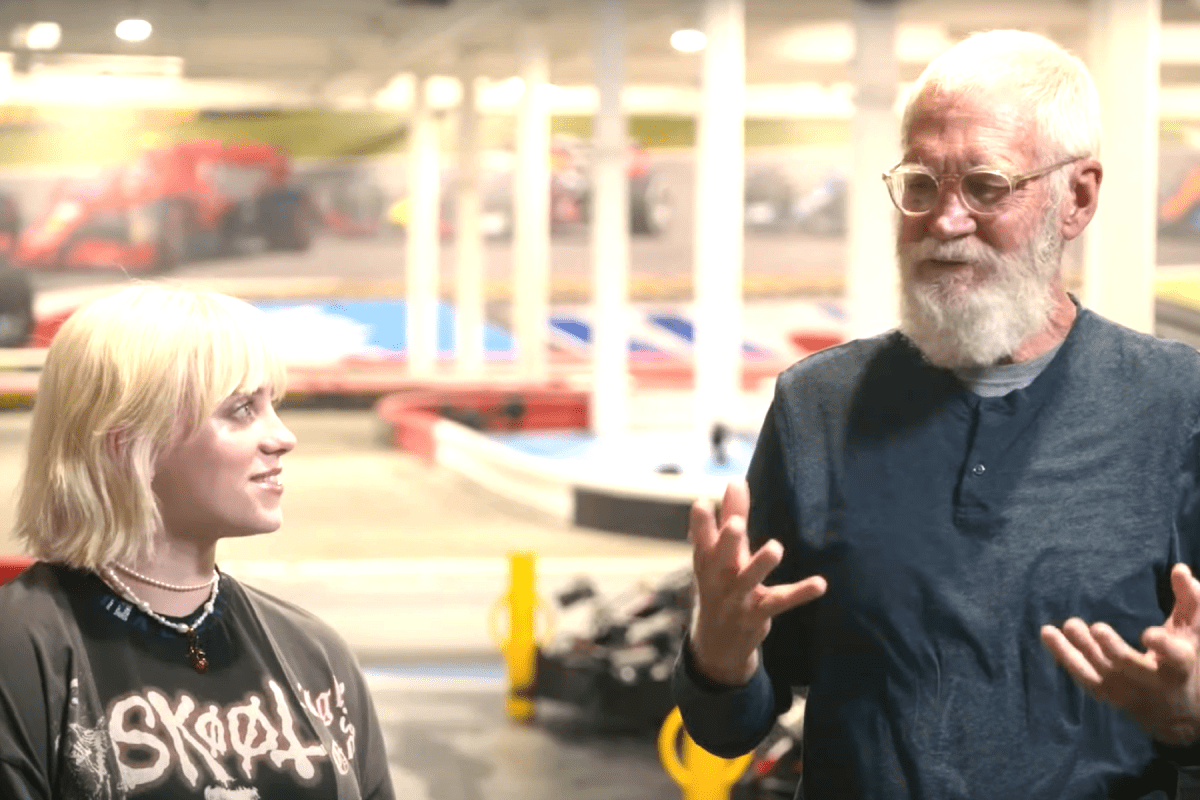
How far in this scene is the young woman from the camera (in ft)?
5.59

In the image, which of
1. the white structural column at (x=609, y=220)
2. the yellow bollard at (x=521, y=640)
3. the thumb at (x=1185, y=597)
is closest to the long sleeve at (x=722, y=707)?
the thumb at (x=1185, y=597)

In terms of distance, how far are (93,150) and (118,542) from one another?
73.5 feet

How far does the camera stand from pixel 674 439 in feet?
47.3

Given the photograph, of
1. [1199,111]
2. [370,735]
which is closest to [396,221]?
[1199,111]

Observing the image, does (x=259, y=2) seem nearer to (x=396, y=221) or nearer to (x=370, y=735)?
(x=396, y=221)

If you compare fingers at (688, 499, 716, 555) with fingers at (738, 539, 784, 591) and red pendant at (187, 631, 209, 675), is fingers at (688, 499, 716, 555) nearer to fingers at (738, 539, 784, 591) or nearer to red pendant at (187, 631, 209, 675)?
fingers at (738, 539, 784, 591)

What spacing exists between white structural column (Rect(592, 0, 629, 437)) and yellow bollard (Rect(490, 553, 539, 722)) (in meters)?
7.31

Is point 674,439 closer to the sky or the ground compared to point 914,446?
closer to the ground

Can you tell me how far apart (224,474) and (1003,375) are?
0.84 metres

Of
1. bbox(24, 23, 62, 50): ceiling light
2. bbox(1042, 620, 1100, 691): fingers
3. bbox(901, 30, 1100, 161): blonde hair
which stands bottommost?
bbox(1042, 620, 1100, 691): fingers

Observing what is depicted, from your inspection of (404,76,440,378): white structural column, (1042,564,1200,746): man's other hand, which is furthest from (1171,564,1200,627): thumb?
(404,76,440,378): white structural column

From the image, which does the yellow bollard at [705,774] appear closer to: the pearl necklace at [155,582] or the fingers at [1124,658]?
the pearl necklace at [155,582]

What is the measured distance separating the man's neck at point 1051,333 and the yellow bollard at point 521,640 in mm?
→ 4573

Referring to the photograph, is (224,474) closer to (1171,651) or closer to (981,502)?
(981,502)
